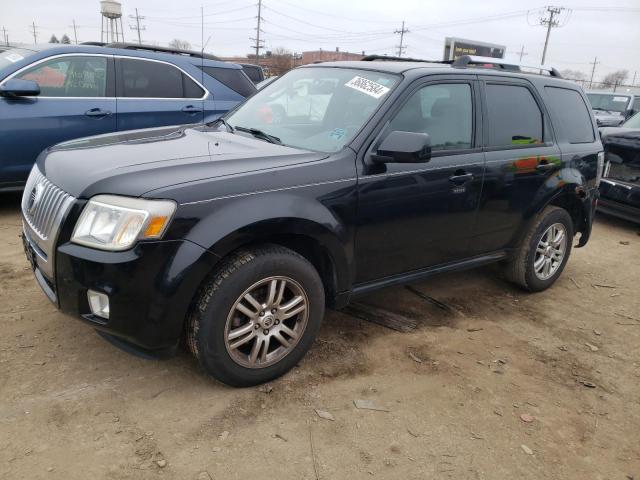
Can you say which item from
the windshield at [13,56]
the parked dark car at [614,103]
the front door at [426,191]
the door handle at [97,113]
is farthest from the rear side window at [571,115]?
the parked dark car at [614,103]

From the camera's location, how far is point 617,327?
4.04 m

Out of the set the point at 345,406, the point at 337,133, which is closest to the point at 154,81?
the point at 337,133

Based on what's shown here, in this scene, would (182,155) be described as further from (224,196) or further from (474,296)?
(474,296)

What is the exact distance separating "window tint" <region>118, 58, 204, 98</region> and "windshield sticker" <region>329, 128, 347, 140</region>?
145 inches

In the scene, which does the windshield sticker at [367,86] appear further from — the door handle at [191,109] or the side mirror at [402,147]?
the door handle at [191,109]

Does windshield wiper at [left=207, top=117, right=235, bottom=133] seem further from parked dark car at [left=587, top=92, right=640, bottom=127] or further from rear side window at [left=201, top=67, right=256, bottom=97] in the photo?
parked dark car at [left=587, top=92, right=640, bottom=127]

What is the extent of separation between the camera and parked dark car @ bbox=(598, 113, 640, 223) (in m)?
6.68

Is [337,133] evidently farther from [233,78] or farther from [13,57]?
[13,57]

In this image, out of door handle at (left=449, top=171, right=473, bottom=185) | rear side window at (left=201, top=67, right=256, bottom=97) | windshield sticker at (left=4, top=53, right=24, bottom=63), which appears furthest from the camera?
rear side window at (left=201, top=67, right=256, bottom=97)

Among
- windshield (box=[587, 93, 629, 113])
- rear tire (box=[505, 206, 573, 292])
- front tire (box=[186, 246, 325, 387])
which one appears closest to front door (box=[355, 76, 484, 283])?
front tire (box=[186, 246, 325, 387])

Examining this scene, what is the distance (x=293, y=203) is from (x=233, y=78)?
4615 millimetres

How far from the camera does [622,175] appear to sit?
22.5 ft

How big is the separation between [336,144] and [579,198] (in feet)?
8.43

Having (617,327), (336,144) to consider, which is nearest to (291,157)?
(336,144)
